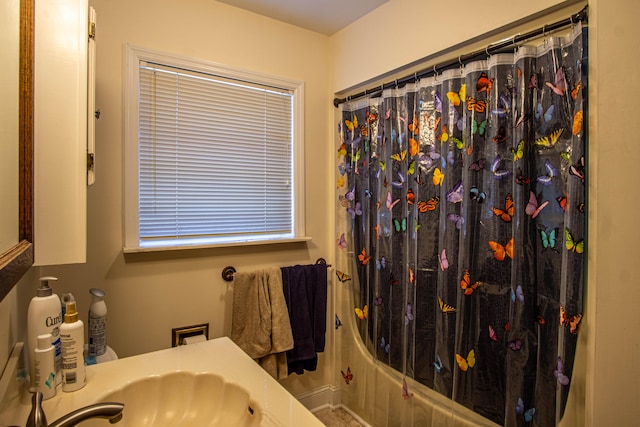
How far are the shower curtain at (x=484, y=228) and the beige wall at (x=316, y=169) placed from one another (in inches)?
3.2

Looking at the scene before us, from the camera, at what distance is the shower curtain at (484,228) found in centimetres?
123

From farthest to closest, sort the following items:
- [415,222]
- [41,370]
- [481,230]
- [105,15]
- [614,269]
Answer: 1. [415,222]
2. [105,15]
3. [481,230]
4. [614,269]
5. [41,370]

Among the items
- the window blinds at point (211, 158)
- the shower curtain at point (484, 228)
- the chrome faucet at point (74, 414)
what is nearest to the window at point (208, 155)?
the window blinds at point (211, 158)

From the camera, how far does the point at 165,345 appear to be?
178cm

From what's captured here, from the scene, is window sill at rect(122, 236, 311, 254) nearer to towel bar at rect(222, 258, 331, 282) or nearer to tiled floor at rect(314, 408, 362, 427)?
towel bar at rect(222, 258, 331, 282)

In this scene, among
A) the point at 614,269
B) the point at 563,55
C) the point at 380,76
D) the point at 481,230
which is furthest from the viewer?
the point at 380,76

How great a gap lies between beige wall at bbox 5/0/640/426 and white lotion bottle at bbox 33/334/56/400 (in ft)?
0.23

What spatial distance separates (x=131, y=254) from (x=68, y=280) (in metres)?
0.26

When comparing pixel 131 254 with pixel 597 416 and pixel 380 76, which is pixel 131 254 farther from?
pixel 597 416

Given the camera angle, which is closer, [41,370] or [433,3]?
[41,370]

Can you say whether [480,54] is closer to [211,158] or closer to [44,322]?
[211,158]

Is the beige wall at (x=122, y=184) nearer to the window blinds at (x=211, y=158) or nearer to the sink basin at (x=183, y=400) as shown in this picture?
the window blinds at (x=211, y=158)

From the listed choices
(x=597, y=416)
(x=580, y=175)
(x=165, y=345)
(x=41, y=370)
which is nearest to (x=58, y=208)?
(x=41, y=370)

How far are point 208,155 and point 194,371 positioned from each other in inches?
44.0
